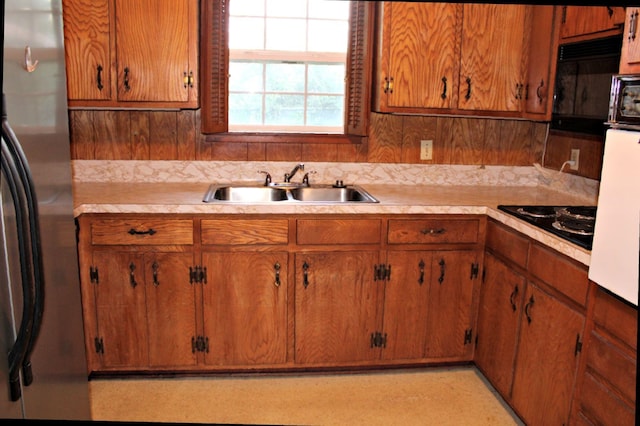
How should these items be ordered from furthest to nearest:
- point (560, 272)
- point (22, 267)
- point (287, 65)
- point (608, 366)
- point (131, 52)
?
point (287, 65)
point (131, 52)
point (560, 272)
point (608, 366)
point (22, 267)

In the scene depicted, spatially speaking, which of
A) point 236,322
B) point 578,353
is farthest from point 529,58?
point 236,322

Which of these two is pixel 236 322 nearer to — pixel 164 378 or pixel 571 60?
pixel 164 378

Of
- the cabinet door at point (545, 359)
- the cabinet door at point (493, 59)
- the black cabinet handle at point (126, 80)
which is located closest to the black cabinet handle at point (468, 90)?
the cabinet door at point (493, 59)

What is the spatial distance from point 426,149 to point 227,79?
3.95 feet

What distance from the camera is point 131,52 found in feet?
8.55

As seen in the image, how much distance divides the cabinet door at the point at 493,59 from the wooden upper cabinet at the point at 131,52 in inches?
53.9

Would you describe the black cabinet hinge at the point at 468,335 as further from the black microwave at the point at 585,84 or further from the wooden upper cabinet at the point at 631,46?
the wooden upper cabinet at the point at 631,46

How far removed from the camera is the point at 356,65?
2980 millimetres

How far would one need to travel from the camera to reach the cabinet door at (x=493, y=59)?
2.79 metres

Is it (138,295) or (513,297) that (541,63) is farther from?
(138,295)

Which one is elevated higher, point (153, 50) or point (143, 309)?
Answer: point (153, 50)

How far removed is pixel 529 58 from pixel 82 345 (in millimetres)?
2495

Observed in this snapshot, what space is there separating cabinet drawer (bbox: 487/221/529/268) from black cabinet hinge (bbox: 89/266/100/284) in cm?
185

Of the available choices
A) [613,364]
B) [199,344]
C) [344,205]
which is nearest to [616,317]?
[613,364]
